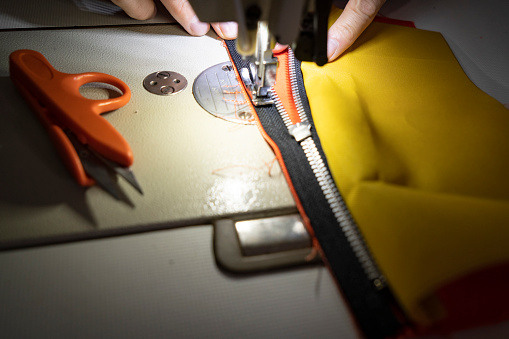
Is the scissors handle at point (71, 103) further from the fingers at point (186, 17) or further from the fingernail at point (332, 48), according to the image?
the fingernail at point (332, 48)

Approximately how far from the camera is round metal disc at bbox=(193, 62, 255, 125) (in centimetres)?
93

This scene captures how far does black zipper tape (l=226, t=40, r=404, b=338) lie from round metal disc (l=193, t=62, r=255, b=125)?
0.08 m

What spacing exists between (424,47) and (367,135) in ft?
1.74

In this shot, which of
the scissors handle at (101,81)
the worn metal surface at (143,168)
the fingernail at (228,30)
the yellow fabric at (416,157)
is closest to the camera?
the yellow fabric at (416,157)

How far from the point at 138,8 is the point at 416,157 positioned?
1034 millimetres

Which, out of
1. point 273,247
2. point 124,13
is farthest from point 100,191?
point 124,13

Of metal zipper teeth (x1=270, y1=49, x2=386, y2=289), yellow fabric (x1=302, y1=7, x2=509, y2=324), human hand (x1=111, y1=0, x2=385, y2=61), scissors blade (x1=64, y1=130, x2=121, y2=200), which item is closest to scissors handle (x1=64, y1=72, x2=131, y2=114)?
scissors blade (x1=64, y1=130, x2=121, y2=200)

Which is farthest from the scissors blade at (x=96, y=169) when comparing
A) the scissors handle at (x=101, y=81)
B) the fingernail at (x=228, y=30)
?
the fingernail at (x=228, y=30)

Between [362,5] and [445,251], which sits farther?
[362,5]

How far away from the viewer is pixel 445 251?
0.60 m

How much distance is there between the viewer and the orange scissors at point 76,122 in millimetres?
740

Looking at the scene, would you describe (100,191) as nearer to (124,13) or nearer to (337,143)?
(337,143)

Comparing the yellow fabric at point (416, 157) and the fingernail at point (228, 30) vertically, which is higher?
the fingernail at point (228, 30)

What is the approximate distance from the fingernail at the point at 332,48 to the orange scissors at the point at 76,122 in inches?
23.7
